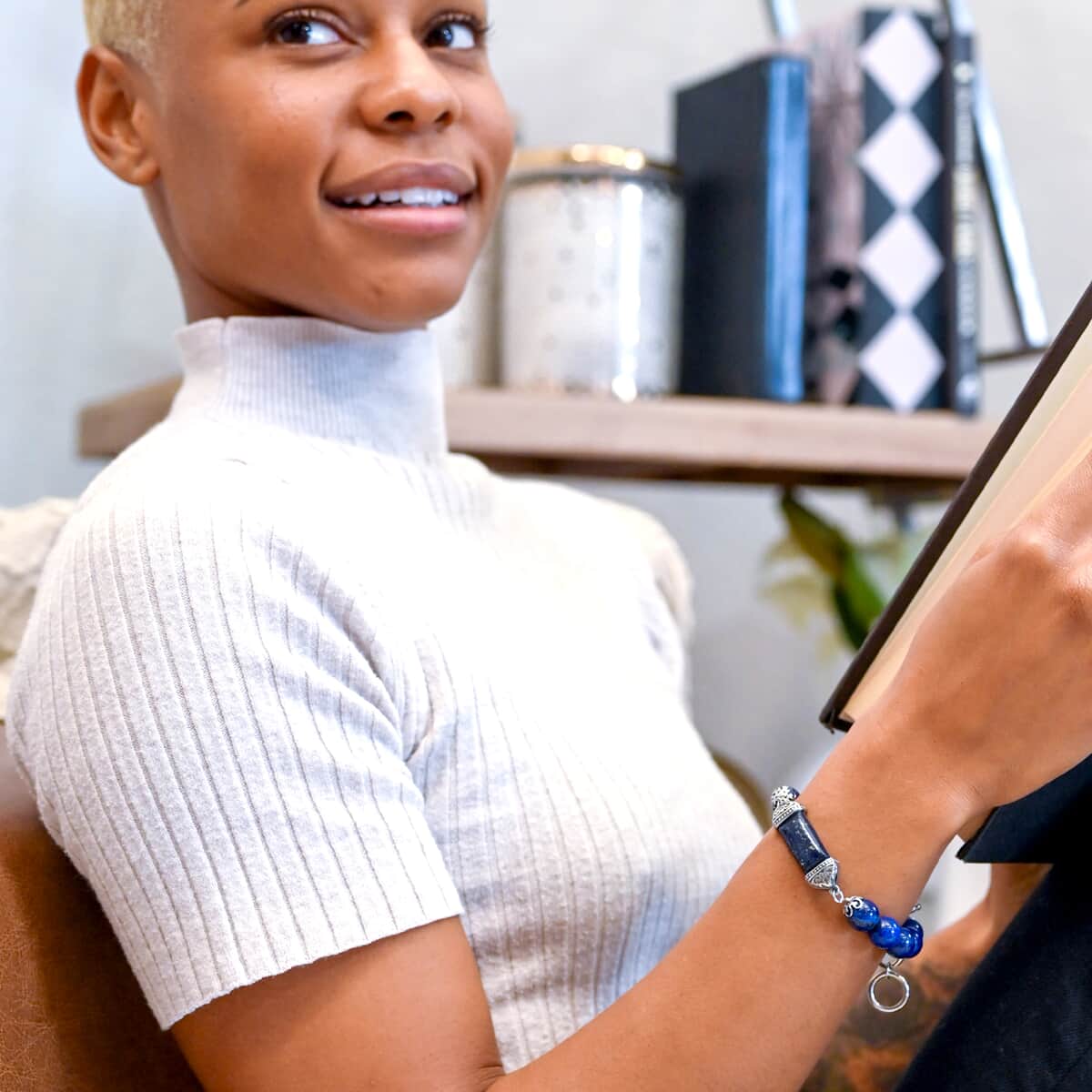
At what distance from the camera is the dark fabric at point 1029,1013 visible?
1.89ft

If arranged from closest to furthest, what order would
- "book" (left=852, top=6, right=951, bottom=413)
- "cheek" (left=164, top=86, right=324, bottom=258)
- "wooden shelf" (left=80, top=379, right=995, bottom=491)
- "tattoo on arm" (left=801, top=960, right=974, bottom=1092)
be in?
1. "cheek" (left=164, top=86, right=324, bottom=258)
2. "tattoo on arm" (left=801, top=960, right=974, bottom=1092)
3. "wooden shelf" (left=80, top=379, right=995, bottom=491)
4. "book" (left=852, top=6, right=951, bottom=413)

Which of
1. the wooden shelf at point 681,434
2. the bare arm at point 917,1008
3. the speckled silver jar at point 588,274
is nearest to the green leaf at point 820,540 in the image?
the wooden shelf at point 681,434

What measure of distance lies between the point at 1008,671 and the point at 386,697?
0.82 ft

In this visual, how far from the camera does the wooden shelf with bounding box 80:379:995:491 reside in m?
1.11

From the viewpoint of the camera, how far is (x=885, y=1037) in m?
0.81

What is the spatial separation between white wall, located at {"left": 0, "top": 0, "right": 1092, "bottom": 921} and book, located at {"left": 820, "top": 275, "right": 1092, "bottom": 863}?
34.9 inches

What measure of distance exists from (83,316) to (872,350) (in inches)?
26.9

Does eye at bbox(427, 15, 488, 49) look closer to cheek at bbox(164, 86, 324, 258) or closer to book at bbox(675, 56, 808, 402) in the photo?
cheek at bbox(164, 86, 324, 258)

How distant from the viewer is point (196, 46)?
69 centimetres

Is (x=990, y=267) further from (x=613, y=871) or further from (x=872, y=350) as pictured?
(x=613, y=871)

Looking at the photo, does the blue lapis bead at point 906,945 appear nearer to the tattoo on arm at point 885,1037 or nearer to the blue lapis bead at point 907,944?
the blue lapis bead at point 907,944

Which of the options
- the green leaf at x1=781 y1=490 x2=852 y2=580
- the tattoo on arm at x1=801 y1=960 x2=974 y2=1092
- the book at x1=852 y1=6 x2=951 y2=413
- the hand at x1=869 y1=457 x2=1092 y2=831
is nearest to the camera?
the hand at x1=869 y1=457 x2=1092 y2=831

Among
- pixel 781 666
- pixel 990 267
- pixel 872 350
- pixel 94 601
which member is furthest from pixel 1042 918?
pixel 990 267


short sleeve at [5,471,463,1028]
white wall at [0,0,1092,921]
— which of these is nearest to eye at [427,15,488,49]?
short sleeve at [5,471,463,1028]
